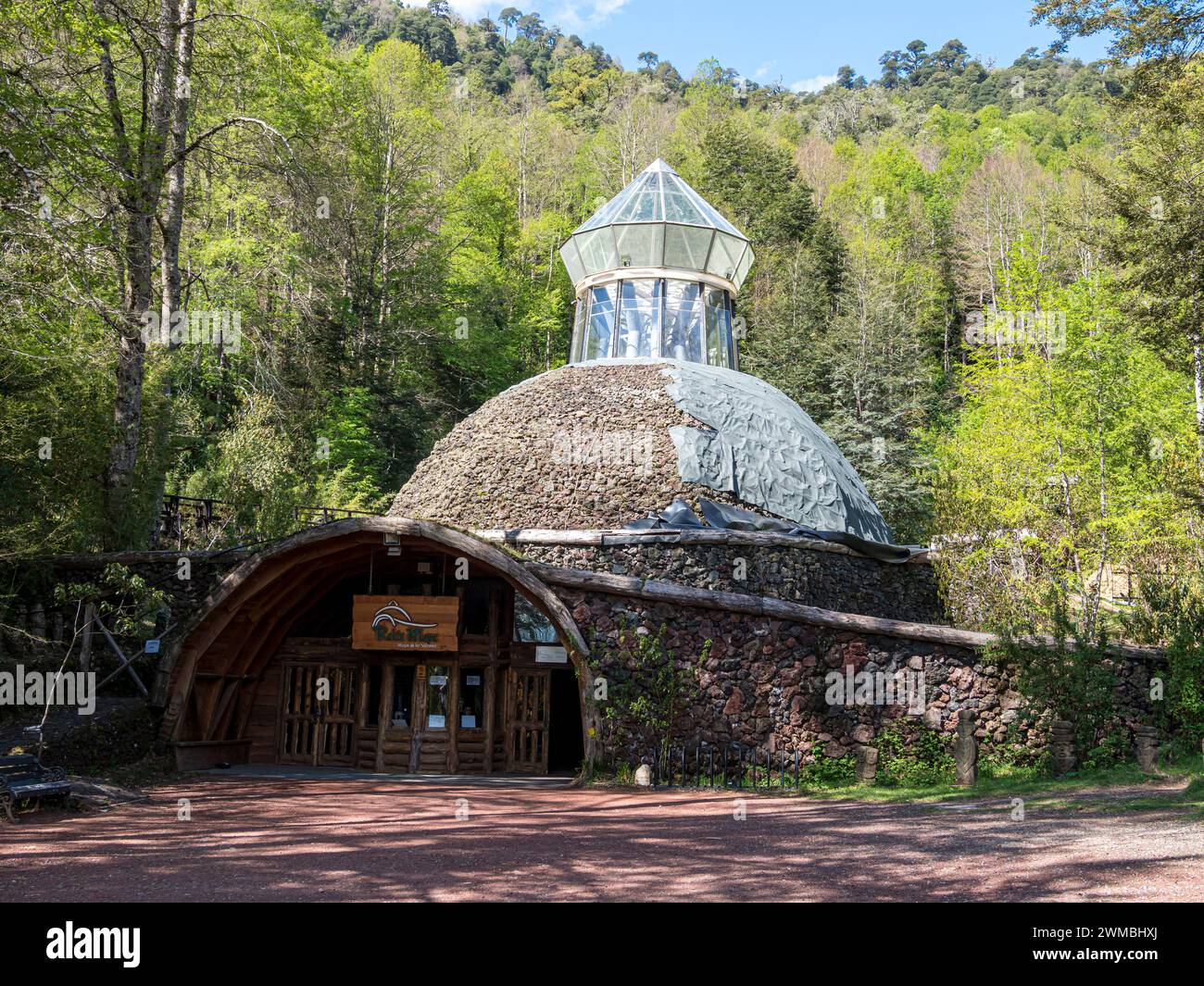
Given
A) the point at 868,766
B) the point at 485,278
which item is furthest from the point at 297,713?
the point at 485,278

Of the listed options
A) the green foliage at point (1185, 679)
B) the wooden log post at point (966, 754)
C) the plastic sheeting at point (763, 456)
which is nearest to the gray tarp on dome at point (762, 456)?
the plastic sheeting at point (763, 456)

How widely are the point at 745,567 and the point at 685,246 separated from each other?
420 inches

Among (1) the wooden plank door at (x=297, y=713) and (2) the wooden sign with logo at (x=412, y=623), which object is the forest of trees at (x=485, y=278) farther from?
(2) the wooden sign with logo at (x=412, y=623)

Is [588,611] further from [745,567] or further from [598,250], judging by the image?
[598,250]

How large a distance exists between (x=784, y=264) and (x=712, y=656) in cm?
3094

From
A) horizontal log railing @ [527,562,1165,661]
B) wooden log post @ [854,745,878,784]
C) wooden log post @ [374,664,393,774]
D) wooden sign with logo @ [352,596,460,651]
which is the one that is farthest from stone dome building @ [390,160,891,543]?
wooden log post @ [854,745,878,784]

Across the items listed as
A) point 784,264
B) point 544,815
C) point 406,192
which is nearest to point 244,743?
point 544,815

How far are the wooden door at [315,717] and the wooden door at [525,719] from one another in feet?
8.10

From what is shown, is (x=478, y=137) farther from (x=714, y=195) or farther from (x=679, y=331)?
(x=679, y=331)

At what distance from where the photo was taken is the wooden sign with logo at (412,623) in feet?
50.1

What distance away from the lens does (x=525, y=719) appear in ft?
52.3

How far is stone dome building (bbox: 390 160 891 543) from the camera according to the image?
17375 mm

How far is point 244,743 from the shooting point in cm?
1558

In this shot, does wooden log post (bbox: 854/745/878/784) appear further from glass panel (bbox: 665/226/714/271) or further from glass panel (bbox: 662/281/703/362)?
glass panel (bbox: 665/226/714/271)
